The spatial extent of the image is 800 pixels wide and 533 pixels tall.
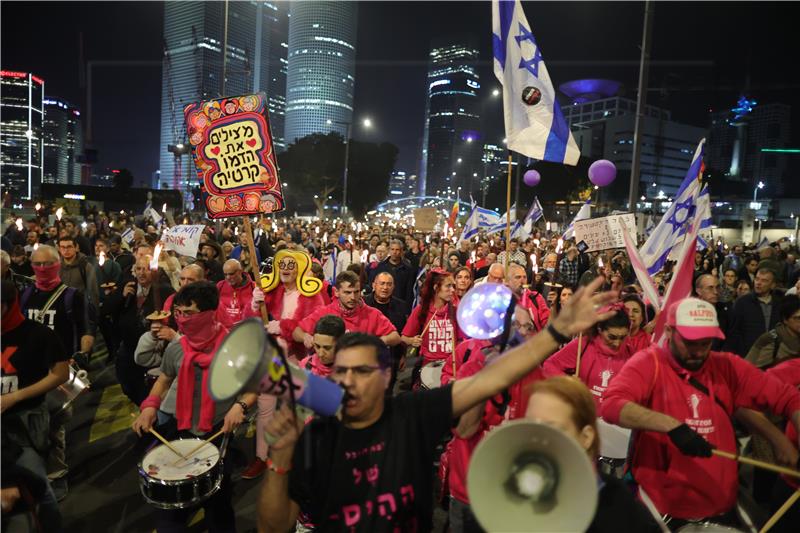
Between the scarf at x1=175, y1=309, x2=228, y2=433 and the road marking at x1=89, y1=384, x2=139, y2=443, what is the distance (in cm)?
305

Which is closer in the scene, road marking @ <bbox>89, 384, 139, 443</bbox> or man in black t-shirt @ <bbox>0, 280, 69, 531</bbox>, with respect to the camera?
man in black t-shirt @ <bbox>0, 280, 69, 531</bbox>

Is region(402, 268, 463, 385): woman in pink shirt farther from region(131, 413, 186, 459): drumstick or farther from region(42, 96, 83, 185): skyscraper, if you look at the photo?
region(42, 96, 83, 185): skyscraper

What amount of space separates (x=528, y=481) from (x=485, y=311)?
4.45 feet

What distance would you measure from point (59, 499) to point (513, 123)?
5.80 meters

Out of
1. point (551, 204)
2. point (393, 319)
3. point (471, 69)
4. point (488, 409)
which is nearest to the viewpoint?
point (488, 409)

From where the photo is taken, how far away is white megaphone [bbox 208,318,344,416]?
1715 mm

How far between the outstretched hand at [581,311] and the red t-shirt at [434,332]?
10.2 feet

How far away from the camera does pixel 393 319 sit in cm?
714

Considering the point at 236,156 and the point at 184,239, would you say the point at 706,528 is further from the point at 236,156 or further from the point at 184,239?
the point at 184,239

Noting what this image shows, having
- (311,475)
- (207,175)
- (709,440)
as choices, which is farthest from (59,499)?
(709,440)

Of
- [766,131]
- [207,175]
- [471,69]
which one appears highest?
[471,69]

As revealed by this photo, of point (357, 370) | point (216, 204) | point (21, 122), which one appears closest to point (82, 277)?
point (216, 204)

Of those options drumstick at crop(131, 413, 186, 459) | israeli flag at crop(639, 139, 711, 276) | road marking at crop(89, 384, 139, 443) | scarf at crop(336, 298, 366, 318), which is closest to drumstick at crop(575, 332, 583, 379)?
scarf at crop(336, 298, 366, 318)

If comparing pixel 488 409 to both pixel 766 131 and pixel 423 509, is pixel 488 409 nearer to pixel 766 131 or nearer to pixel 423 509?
pixel 423 509
